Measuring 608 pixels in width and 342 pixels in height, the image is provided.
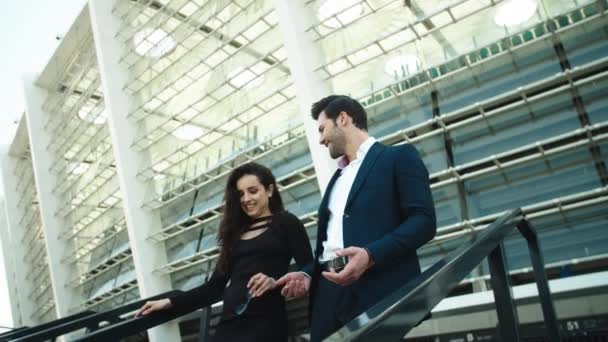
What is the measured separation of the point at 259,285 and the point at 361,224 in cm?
47

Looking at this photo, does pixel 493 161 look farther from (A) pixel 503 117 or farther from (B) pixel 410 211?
(B) pixel 410 211

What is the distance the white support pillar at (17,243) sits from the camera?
25.6 meters

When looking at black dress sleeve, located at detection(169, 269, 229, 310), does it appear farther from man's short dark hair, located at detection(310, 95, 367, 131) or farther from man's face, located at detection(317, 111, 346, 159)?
man's short dark hair, located at detection(310, 95, 367, 131)

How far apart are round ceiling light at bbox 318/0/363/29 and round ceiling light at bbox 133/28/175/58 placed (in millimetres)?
5034

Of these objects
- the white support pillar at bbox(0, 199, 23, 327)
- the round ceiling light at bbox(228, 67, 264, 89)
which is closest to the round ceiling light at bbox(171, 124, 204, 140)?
the round ceiling light at bbox(228, 67, 264, 89)

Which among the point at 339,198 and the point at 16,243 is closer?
the point at 339,198

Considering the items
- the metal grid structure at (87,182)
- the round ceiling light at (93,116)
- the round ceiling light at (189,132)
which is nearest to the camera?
the round ceiling light at (189,132)

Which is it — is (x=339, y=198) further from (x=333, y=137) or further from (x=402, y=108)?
(x=402, y=108)

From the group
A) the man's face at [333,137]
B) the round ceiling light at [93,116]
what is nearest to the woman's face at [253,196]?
the man's face at [333,137]

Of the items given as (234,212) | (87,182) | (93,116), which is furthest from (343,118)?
(87,182)

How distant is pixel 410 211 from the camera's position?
1720 millimetres

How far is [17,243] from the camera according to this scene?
26.0 m

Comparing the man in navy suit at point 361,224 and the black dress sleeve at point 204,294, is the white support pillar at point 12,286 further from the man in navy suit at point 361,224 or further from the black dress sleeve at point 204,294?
the man in navy suit at point 361,224

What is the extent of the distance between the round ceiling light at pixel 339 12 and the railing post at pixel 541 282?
7577mm
